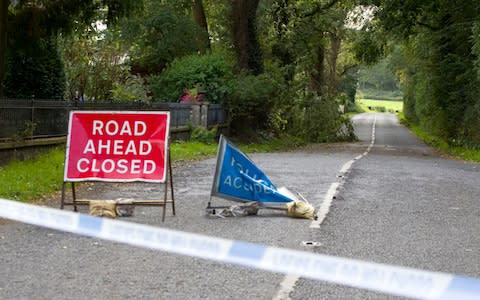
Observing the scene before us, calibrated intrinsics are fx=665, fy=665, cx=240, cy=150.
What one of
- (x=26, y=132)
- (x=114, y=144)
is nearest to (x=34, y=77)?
(x=26, y=132)

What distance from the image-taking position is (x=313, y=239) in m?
7.31

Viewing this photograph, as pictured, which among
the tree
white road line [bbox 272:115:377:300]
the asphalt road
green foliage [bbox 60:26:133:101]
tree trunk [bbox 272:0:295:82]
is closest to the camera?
white road line [bbox 272:115:377:300]

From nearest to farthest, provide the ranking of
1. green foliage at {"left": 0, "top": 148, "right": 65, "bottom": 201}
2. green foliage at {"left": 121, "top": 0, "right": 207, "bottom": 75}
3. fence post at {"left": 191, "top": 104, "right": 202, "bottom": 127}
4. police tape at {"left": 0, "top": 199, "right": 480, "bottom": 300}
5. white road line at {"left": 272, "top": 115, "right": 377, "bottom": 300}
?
police tape at {"left": 0, "top": 199, "right": 480, "bottom": 300}
white road line at {"left": 272, "top": 115, "right": 377, "bottom": 300}
green foliage at {"left": 0, "top": 148, "right": 65, "bottom": 201}
fence post at {"left": 191, "top": 104, "right": 202, "bottom": 127}
green foliage at {"left": 121, "top": 0, "right": 207, "bottom": 75}

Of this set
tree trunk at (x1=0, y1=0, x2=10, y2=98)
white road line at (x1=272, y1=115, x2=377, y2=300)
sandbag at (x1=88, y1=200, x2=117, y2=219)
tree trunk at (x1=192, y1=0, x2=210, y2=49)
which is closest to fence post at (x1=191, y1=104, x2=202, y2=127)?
tree trunk at (x1=192, y1=0, x2=210, y2=49)

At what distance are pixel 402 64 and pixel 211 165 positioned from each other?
36.7 m

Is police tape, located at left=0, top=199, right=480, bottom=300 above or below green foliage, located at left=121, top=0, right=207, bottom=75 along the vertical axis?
below

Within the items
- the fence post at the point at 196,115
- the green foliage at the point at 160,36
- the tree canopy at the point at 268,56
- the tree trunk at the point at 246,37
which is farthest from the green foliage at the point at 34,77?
the green foliage at the point at 160,36

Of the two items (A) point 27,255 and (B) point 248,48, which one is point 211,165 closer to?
(A) point 27,255

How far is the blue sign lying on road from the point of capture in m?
8.62

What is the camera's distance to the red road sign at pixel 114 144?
8.68 m

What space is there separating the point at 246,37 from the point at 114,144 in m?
19.3

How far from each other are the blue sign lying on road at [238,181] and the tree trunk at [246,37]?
18.7 metres

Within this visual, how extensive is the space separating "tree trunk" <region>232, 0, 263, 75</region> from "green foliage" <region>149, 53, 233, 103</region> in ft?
2.44

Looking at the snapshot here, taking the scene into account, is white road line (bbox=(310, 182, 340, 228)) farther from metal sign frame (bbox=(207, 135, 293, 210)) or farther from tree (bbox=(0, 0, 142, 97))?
tree (bbox=(0, 0, 142, 97))
